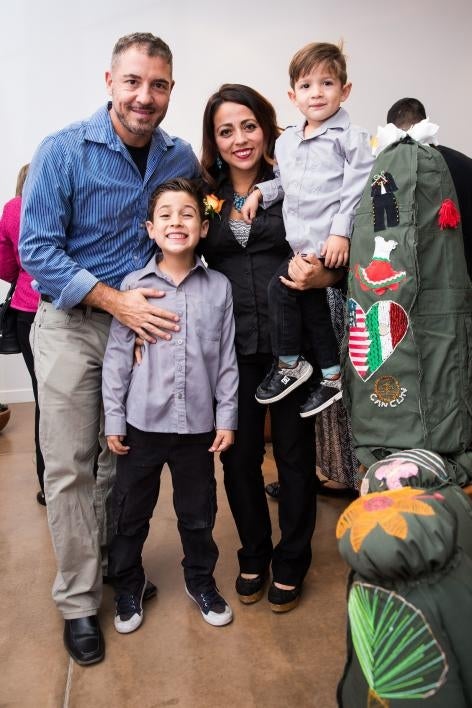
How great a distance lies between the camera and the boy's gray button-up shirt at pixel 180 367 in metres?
1.83

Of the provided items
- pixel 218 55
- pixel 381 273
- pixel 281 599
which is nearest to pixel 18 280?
pixel 281 599

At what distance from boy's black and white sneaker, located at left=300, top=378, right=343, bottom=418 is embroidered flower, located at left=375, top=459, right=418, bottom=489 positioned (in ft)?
1.65

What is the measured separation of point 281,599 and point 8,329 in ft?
6.06

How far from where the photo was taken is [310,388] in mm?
1942

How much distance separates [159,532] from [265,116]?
172 cm

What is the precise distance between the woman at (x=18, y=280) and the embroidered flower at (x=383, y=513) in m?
2.02

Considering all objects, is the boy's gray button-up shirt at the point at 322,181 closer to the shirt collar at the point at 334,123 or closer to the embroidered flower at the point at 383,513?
the shirt collar at the point at 334,123

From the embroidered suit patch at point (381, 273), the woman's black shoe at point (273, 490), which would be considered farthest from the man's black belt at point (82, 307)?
the woman's black shoe at point (273, 490)

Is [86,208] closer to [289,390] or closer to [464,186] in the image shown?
[289,390]

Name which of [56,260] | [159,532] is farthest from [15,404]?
[56,260]

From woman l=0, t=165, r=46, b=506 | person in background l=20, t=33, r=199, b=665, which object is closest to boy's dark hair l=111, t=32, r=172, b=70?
person in background l=20, t=33, r=199, b=665

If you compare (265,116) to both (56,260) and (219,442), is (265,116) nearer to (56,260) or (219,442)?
(56,260)

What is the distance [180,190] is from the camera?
187 centimetres

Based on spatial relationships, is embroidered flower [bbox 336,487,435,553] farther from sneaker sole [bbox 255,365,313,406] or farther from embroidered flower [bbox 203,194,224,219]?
embroidered flower [bbox 203,194,224,219]
